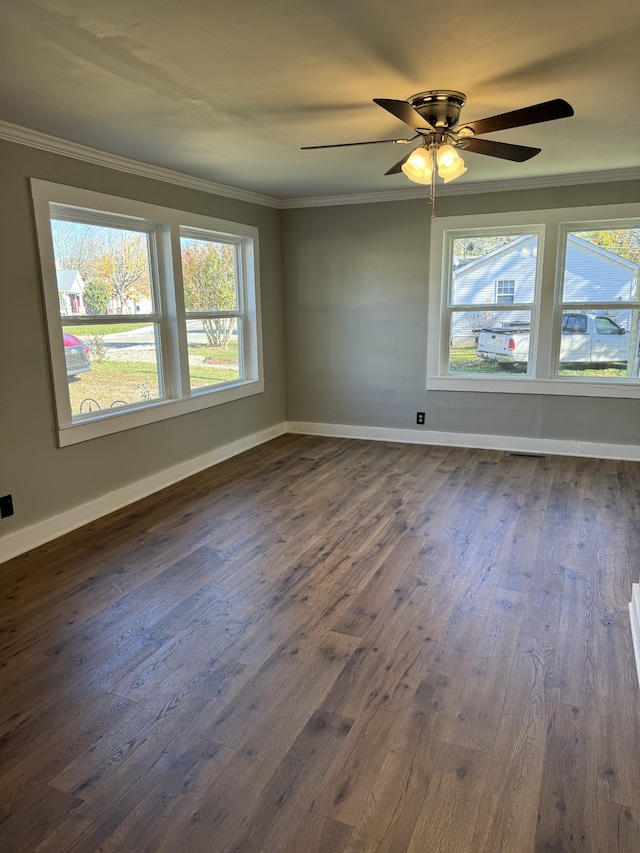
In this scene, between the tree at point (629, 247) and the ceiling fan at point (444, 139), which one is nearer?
the ceiling fan at point (444, 139)

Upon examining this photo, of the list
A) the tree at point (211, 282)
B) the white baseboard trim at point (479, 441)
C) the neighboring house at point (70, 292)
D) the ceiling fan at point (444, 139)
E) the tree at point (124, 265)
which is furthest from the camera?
the white baseboard trim at point (479, 441)

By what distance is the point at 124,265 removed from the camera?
4.14 m

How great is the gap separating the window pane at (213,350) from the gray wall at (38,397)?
1.74 ft

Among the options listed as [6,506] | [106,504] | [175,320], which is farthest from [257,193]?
[6,506]

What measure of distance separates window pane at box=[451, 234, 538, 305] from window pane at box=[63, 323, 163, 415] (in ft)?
9.68

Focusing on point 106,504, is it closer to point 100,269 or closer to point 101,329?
point 101,329

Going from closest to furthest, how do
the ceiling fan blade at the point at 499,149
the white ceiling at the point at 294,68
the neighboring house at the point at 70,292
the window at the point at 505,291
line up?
the white ceiling at the point at 294,68
the ceiling fan blade at the point at 499,149
the neighboring house at the point at 70,292
the window at the point at 505,291

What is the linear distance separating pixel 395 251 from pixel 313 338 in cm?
126

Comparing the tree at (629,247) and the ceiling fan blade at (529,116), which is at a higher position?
the ceiling fan blade at (529,116)

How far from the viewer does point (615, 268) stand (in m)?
4.96

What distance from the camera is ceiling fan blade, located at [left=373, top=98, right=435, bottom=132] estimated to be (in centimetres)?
221

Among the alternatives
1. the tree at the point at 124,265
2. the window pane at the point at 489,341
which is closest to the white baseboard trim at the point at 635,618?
the window pane at the point at 489,341

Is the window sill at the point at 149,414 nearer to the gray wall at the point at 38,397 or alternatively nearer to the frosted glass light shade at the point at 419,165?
the gray wall at the point at 38,397

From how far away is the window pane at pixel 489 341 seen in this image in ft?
17.6
